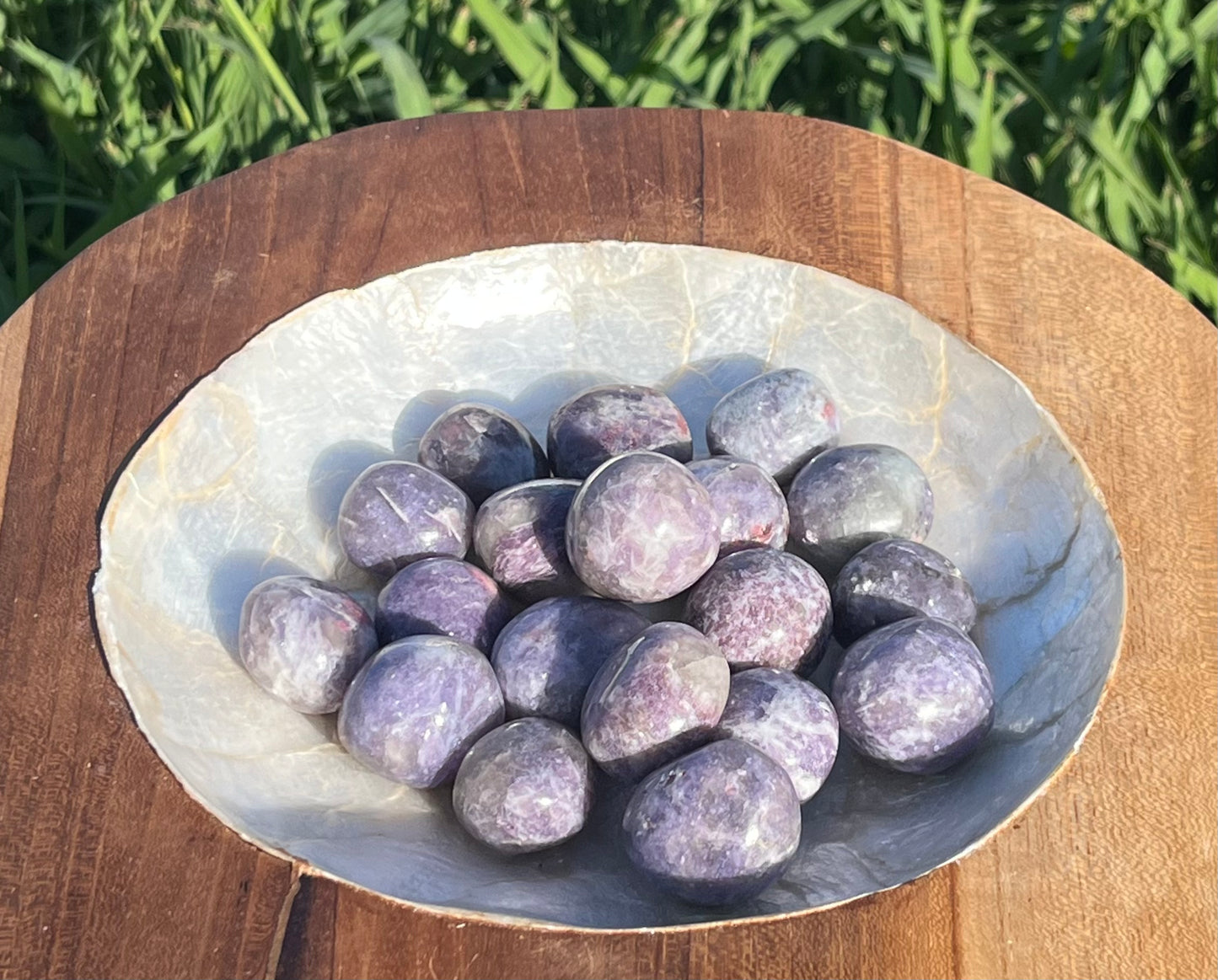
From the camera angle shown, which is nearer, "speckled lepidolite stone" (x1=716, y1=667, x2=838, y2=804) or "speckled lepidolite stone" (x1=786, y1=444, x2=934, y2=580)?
"speckled lepidolite stone" (x1=716, y1=667, x2=838, y2=804)

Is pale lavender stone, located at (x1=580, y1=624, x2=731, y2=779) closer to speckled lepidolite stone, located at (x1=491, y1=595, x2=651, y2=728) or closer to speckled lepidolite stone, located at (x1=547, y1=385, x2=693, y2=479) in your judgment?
speckled lepidolite stone, located at (x1=491, y1=595, x2=651, y2=728)

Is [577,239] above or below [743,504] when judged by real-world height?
above

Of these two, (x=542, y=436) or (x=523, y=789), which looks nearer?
(x=523, y=789)

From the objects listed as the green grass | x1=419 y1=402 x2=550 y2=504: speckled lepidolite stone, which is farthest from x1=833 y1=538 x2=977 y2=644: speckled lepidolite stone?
the green grass

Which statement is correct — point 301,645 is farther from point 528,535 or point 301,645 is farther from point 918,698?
point 918,698

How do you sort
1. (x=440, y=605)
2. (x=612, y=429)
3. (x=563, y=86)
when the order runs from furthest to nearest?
(x=563, y=86), (x=612, y=429), (x=440, y=605)

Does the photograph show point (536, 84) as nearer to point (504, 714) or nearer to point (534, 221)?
point (534, 221)

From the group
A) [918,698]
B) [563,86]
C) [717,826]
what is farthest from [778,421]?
[563,86]
